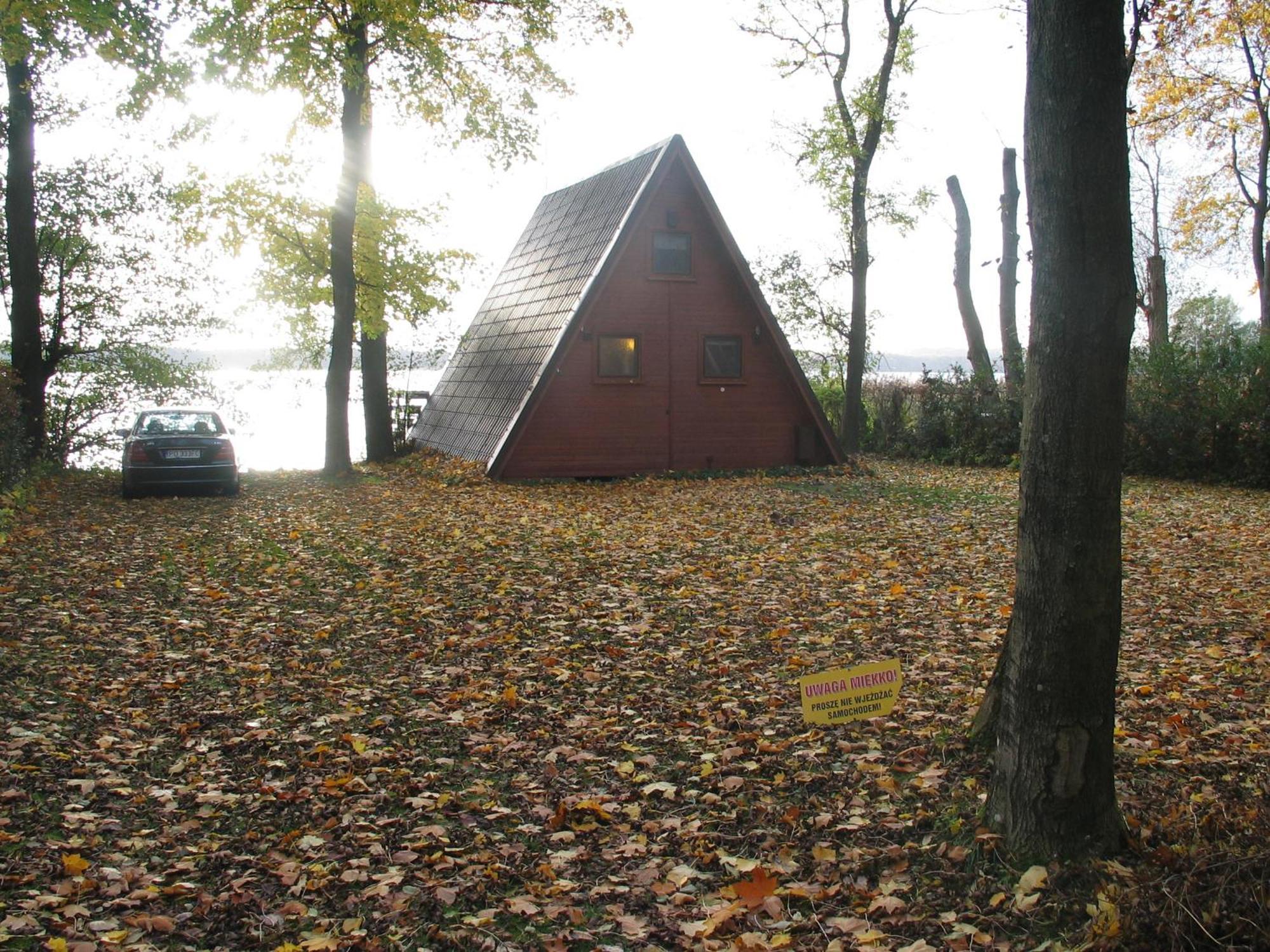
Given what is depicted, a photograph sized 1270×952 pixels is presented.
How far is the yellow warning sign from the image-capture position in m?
5.00

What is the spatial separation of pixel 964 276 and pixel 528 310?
571 inches

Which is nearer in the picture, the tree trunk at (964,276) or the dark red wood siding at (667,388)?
the dark red wood siding at (667,388)

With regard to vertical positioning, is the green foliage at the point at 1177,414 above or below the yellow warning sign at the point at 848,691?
above

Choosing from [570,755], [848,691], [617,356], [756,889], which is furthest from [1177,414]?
[756,889]

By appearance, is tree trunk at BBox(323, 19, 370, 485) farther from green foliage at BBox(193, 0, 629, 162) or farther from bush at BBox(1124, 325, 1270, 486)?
bush at BBox(1124, 325, 1270, 486)

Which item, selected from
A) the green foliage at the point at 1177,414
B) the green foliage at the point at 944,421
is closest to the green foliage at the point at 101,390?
the green foliage at the point at 944,421

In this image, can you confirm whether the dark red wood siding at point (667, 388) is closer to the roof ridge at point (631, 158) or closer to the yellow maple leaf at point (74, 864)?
the roof ridge at point (631, 158)

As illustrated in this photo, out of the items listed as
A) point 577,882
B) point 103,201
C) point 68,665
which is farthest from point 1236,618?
point 103,201

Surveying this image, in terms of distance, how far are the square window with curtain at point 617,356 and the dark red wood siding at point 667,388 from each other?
0.13m

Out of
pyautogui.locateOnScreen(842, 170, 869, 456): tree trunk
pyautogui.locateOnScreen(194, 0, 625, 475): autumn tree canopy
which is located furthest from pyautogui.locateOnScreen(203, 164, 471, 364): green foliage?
pyautogui.locateOnScreen(842, 170, 869, 456): tree trunk

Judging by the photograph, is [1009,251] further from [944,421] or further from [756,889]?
[756,889]

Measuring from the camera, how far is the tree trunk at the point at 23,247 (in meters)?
19.1

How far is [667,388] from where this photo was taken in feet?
67.6

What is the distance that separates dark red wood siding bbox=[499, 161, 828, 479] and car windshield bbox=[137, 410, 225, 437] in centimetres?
523
